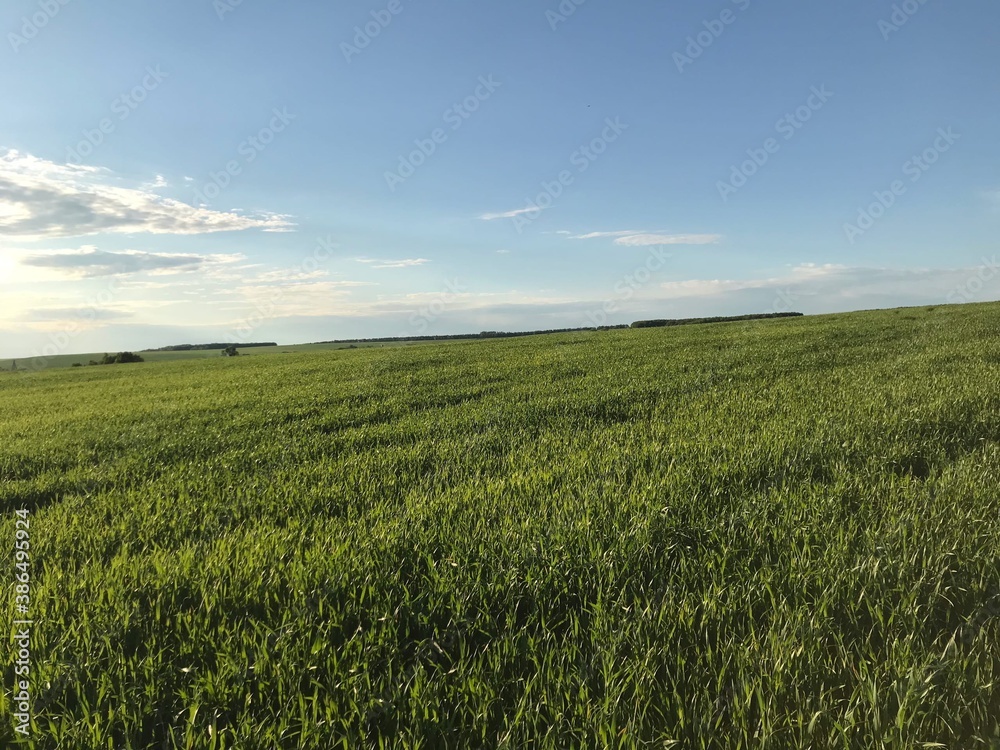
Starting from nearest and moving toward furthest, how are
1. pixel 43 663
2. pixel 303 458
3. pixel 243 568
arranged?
pixel 43 663 < pixel 243 568 < pixel 303 458

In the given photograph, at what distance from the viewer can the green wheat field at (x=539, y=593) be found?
7.82 ft

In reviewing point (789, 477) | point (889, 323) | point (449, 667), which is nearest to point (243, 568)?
point (449, 667)

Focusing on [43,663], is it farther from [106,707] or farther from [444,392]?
[444,392]

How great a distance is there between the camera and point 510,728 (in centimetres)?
228

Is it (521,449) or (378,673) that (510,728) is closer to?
(378,673)

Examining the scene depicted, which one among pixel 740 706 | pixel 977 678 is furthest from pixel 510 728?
pixel 977 678

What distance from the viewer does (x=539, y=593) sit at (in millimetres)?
3359

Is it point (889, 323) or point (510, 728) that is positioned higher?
point (889, 323)

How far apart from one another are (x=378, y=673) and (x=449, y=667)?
0.39 m

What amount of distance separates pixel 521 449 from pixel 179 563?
4455 millimetres

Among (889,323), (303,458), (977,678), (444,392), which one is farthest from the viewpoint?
(889,323)

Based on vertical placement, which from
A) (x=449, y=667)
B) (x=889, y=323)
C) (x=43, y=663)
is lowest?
(x=449, y=667)

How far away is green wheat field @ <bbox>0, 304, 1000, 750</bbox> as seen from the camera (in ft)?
7.82

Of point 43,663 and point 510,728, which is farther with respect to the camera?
point 43,663
